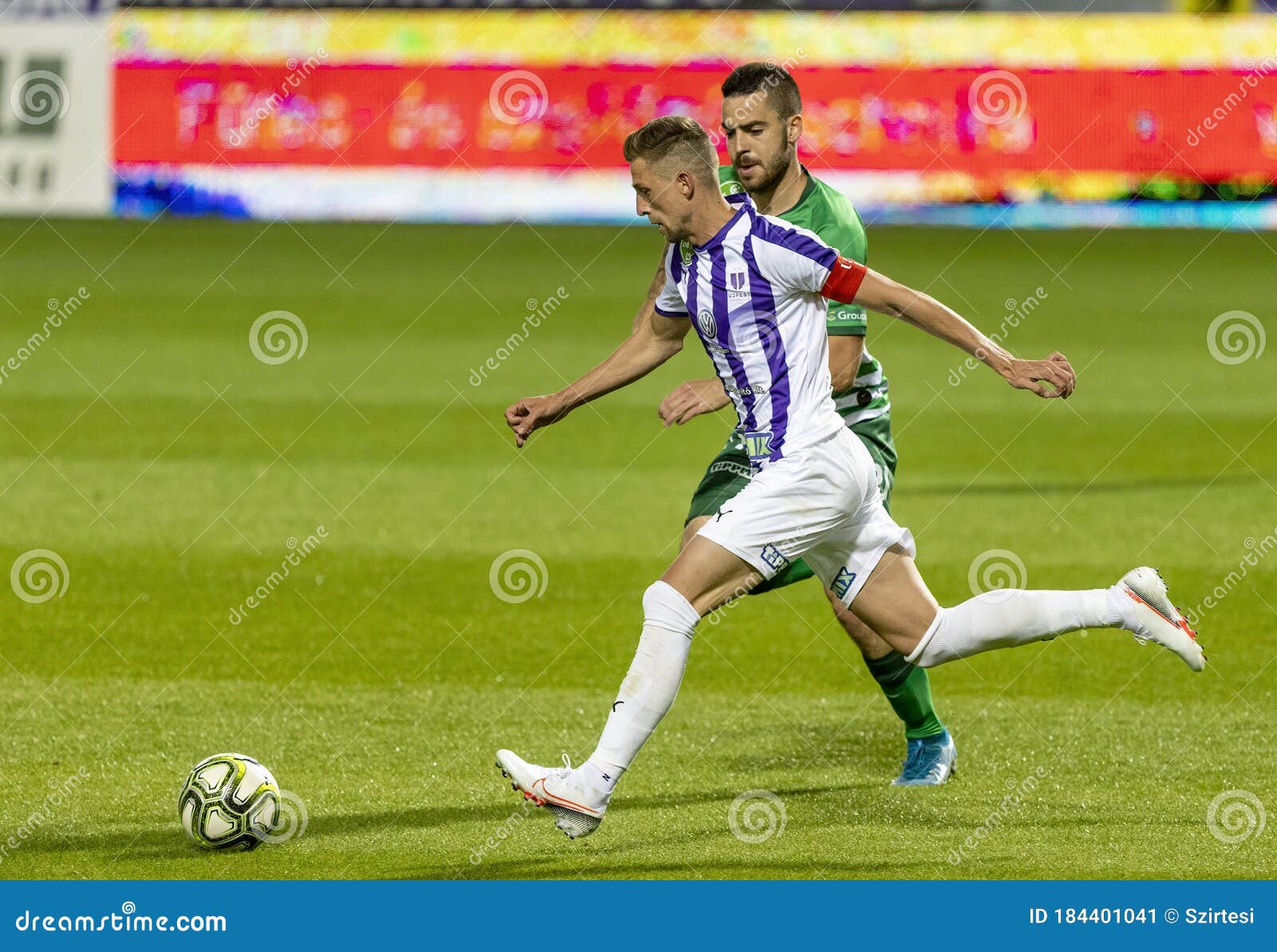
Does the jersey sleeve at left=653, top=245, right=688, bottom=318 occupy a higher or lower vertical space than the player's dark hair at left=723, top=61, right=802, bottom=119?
lower

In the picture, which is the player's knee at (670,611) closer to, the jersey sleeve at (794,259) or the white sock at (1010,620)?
the white sock at (1010,620)

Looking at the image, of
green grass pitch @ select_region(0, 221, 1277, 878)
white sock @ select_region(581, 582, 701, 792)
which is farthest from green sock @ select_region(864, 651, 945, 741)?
white sock @ select_region(581, 582, 701, 792)

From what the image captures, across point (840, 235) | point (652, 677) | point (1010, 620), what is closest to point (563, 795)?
point (652, 677)

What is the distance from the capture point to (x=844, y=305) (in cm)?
589

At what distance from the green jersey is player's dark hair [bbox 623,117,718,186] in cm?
73

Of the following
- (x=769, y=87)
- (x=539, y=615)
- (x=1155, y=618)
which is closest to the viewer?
(x=1155, y=618)

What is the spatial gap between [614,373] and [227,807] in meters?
1.62

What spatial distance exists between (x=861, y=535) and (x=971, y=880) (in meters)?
0.97

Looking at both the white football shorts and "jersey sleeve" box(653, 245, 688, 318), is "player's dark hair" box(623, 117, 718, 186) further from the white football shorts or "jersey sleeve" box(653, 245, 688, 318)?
the white football shorts

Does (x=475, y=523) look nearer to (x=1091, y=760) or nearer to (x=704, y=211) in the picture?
(x=1091, y=760)

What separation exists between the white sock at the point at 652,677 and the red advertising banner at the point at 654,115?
2323 centimetres

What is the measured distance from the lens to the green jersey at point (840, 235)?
19.4 ft

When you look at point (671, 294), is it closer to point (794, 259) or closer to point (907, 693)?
point (794, 259)

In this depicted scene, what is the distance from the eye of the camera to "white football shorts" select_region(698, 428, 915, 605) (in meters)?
4.99
